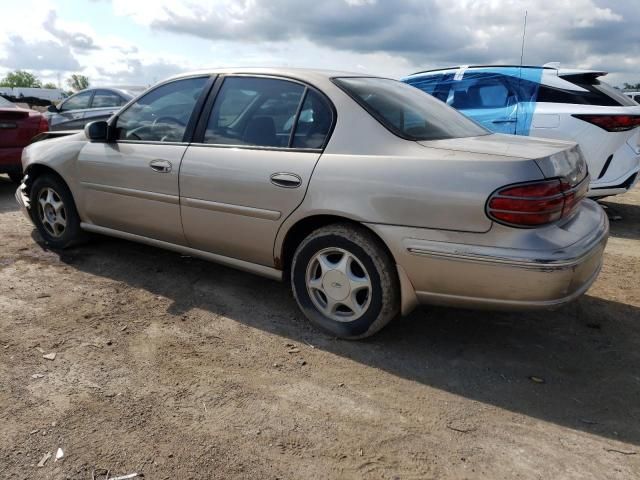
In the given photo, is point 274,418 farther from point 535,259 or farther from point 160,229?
point 160,229

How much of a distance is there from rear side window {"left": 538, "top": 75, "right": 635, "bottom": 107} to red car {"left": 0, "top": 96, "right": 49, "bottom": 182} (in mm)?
6445

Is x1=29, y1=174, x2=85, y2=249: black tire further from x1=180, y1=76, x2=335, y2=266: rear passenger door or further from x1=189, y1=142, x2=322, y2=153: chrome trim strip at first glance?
x1=189, y1=142, x2=322, y2=153: chrome trim strip

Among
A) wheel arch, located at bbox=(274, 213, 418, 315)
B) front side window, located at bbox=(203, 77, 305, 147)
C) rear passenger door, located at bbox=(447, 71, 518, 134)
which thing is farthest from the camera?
rear passenger door, located at bbox=(447, 71, 518, 134)

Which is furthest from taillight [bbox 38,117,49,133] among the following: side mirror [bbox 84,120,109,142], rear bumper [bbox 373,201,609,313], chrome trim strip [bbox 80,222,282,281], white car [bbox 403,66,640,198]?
rear bumper [bbox 373,201,609,313]

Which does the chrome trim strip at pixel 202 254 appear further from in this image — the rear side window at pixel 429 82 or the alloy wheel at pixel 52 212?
the rear side window at pixel 429 82

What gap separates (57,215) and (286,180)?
8.29ft

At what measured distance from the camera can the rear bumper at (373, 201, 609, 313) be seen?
2623mm

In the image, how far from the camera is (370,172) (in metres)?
2.94

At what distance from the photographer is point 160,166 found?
3.79 metres

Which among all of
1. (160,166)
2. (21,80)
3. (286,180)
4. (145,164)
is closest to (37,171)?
(145,164)

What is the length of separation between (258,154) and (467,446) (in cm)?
202

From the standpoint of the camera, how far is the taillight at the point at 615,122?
557cm

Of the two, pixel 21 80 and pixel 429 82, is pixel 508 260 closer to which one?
pixel 429 82

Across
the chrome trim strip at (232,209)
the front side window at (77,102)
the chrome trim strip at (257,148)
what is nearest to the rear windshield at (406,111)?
the chrome trim strip at (257,148)
